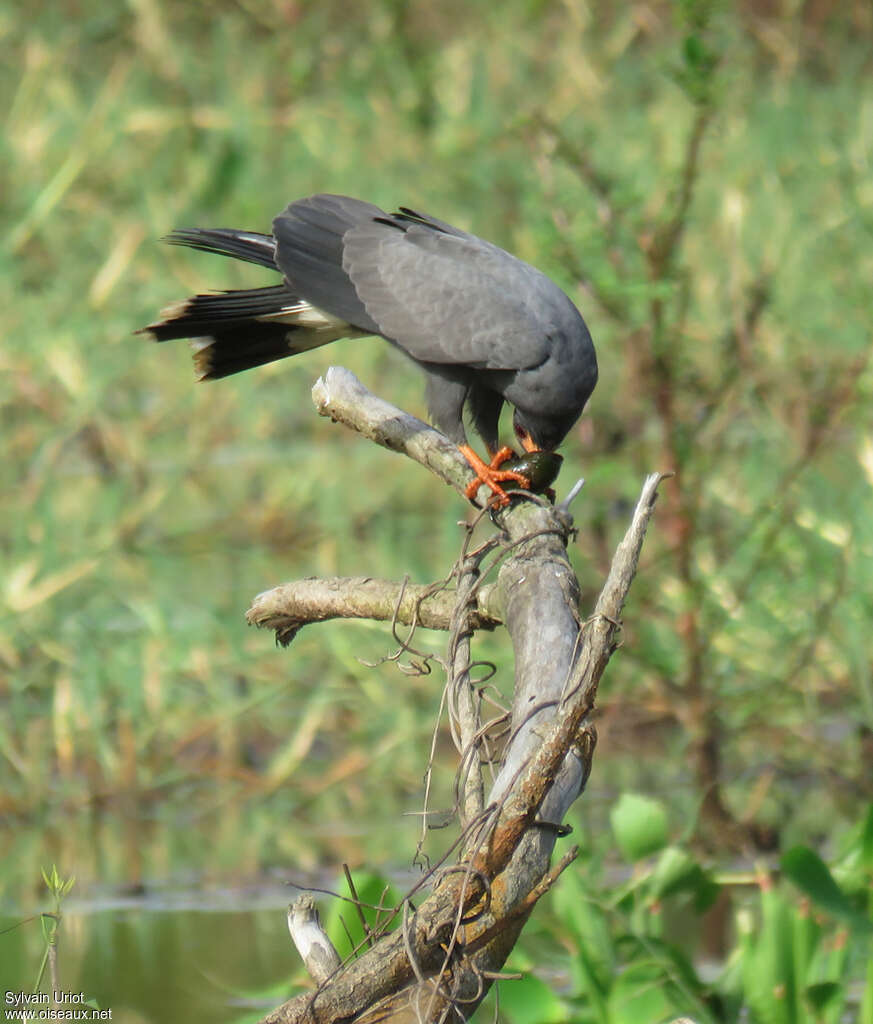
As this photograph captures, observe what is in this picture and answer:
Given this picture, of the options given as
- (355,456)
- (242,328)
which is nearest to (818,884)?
(242,328)

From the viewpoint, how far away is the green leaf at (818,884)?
2621 millimetres

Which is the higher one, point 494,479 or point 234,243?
point 234,243

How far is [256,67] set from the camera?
8.26 metres

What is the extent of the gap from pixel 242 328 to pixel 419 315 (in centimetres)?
37

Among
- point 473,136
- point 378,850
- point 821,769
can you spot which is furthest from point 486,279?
point 473,136

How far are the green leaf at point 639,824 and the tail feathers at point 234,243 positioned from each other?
1300 millimetres

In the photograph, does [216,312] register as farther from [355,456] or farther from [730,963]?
[355,456]

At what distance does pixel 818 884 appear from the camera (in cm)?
266

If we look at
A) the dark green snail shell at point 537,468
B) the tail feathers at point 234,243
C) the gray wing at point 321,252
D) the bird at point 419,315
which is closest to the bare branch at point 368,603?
the dark green snail shell at point 537,468

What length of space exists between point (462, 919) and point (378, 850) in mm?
2767

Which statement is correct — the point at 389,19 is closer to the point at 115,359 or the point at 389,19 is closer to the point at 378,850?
the point at 115,359

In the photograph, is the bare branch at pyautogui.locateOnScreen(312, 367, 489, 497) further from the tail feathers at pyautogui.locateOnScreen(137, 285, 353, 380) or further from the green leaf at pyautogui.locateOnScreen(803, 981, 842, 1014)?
the green leaf at pyautogui.locateOnScreen(803, 981, 842, 1014)

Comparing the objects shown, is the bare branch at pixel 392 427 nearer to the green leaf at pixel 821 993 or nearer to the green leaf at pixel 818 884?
the green leaf at pixel 818 884

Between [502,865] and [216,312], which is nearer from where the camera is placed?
[502,865]
